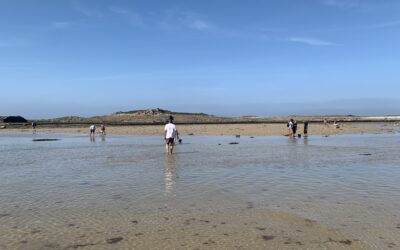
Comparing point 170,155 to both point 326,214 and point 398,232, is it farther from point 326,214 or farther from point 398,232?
point 398,232

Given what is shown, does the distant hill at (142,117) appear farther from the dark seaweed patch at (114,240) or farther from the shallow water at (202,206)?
the dark seaweed patch at (114,240)

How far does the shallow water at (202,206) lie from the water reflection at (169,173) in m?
0.03

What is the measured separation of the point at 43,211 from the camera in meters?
9.75

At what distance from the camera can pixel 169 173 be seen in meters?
15.6

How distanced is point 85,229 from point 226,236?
2692 millimetres

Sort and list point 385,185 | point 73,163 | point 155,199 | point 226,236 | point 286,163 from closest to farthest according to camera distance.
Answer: point 226,236 < point 155,199 < point 385,185 < point 286,163 < point 73,163

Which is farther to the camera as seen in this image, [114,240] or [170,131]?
[170,131]

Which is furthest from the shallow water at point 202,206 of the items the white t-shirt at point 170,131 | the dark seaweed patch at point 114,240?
the white t-shirt at point 170,131

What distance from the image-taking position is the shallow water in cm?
768

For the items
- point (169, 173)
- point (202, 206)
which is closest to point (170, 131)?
point (169, 173)

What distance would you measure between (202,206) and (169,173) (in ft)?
Result: 18.1

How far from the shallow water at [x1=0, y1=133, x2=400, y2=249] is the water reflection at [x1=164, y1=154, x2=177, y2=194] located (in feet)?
0.11

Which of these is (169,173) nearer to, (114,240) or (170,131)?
(170,131)

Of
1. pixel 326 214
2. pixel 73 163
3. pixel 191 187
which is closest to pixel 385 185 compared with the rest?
pixel 326 214
